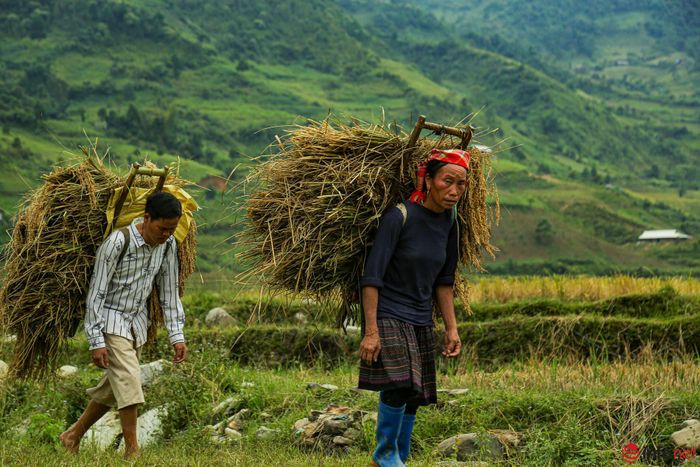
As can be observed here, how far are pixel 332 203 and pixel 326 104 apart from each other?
7989 cm

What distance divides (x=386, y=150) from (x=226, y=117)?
7156 cm

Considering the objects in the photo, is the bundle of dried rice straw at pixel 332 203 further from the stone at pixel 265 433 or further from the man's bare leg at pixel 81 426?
the stone at pixel 265 433

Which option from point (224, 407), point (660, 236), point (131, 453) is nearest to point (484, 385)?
point (224, 407)

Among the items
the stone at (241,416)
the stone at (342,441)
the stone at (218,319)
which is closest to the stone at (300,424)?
the stone at (342,441)

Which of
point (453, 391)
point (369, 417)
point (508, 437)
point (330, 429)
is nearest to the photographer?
point (508, 437)

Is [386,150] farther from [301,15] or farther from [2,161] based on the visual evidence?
[301,15]

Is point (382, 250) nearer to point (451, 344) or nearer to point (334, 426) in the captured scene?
point (451, 344)

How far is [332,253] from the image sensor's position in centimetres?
542

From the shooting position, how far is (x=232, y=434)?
7.26 meters

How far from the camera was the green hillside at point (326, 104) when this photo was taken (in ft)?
188

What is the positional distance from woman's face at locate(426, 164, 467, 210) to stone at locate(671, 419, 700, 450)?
7.09 feet

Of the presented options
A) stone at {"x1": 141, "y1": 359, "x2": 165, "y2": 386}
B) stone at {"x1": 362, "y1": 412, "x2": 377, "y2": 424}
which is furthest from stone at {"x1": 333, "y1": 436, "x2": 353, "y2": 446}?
stone at {"x1": 141, "y1": 359, "x2": 165, "y2": 386}

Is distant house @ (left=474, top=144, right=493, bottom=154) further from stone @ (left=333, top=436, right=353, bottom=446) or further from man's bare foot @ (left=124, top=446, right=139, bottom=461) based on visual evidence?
man's bare foot @ (left=124, top=446, right=139, bottom=461)

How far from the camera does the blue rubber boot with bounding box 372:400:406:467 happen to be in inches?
205
